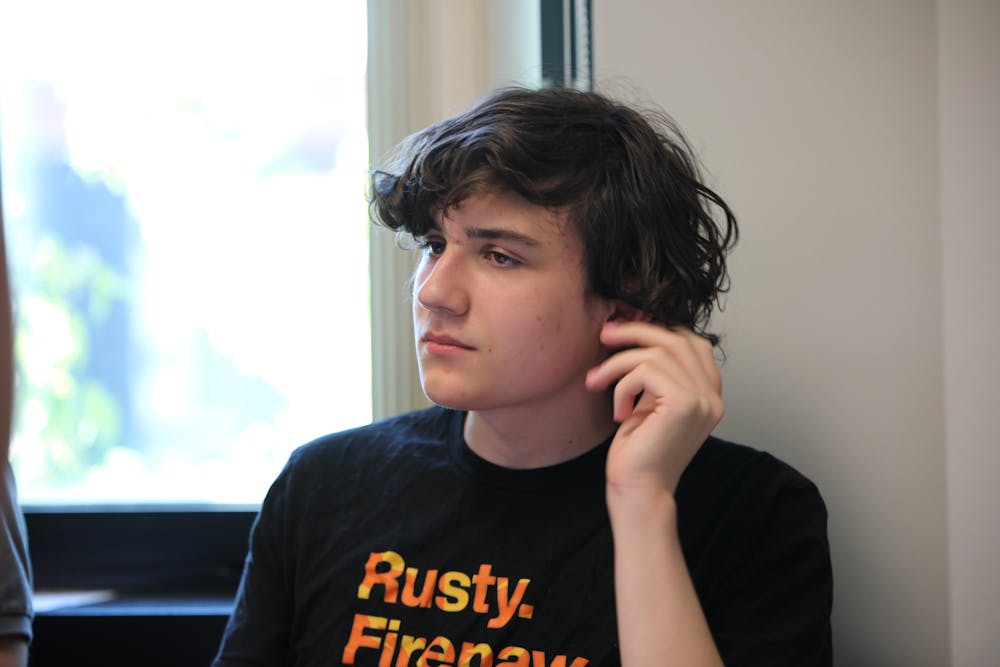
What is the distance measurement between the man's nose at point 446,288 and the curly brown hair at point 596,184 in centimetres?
8

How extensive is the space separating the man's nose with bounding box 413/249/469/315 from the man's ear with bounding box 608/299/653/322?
206 mm

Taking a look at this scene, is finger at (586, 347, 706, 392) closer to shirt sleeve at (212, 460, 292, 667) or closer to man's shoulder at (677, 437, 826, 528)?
man's shoulder at (677, 437, 826, 528)

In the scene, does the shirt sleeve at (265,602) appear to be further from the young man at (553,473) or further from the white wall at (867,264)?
the white wall at (867,264)

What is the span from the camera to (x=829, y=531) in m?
1.38

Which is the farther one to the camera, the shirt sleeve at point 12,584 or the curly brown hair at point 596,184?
the shirt sleeve at point 12,584

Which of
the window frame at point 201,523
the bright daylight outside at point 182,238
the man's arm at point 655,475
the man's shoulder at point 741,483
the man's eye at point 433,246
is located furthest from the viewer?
the bright daylight outside at point 182,238

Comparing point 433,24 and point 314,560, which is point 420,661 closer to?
point 314,560

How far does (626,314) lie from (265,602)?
61cm

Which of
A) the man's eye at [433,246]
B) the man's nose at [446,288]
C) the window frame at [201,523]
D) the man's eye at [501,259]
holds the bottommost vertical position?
the window frame at [201,523]

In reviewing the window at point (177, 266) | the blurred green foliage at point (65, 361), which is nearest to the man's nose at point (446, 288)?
the window at point (177, 266)

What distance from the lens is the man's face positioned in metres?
1.19

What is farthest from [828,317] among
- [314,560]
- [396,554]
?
[314,560]

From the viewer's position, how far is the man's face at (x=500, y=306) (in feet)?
3.92

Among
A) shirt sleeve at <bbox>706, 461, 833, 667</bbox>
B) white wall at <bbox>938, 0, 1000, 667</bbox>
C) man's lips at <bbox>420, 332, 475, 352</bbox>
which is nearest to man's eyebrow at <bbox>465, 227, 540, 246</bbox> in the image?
man's lips at <bbox>420, 332, 475, 352</bbox>
